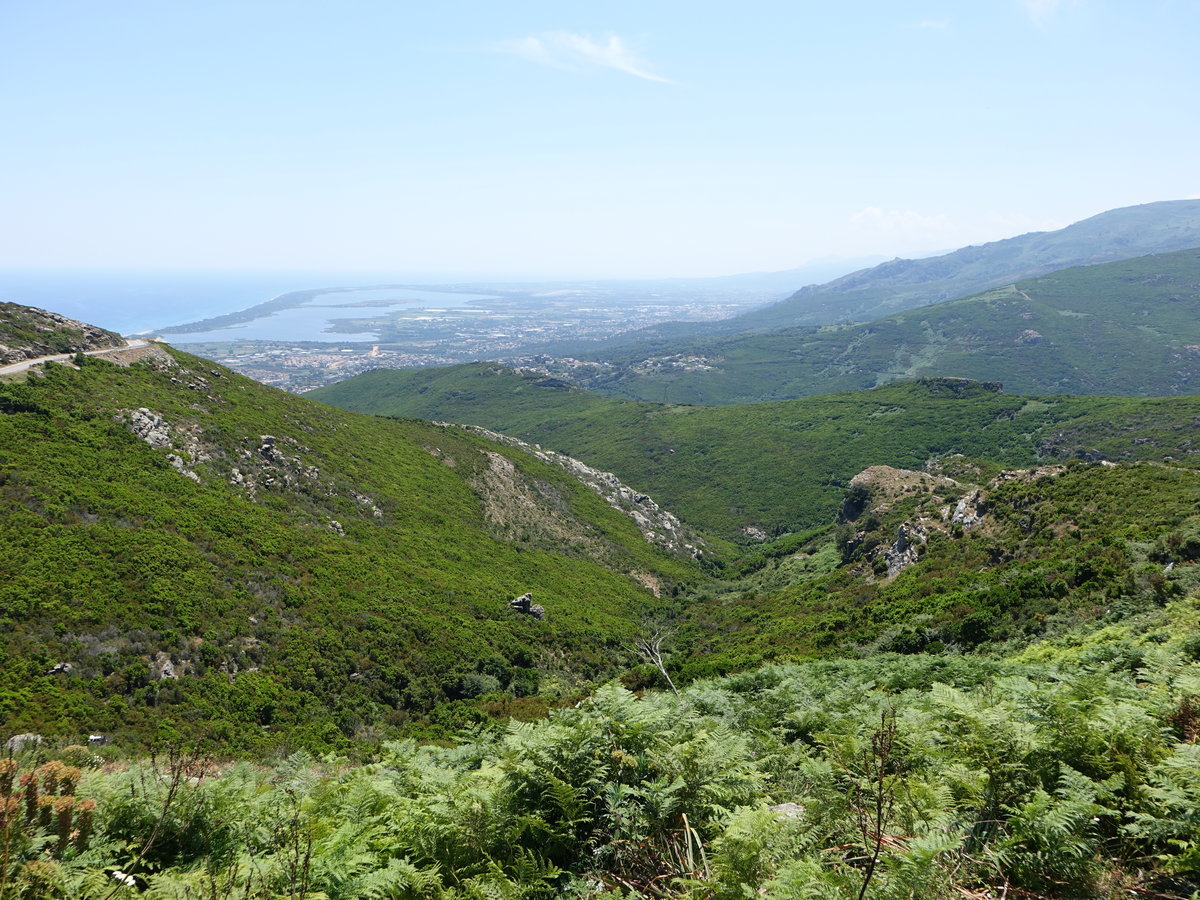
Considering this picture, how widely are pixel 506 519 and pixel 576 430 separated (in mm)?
87631

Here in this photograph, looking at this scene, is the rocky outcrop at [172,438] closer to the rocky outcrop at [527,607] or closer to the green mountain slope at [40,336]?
the green mountain slope at [40,336]

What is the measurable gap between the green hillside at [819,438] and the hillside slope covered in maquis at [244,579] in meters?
49.9

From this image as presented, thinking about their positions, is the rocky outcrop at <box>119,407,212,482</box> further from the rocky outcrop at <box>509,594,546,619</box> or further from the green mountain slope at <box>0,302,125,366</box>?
the rocky outcrop at <box>509,594,546,619</box>

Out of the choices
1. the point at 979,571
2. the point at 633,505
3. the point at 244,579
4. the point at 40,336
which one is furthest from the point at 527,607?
the point at 40,336

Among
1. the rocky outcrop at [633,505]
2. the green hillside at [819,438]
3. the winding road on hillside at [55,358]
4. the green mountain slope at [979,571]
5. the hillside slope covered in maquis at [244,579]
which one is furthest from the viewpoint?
the green hillside at [819,438]

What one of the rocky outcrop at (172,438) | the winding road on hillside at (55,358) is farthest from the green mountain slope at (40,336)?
the rocky outcrop at (172,438)

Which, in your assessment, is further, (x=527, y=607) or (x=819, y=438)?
(x=819, y=438)

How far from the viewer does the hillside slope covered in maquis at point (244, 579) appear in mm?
19969

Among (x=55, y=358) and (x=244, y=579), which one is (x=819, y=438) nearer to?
(x=244, y=579)

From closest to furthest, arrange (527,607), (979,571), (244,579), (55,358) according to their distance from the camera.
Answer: (244,579) < (979,571) < (527,607) < (55,358)

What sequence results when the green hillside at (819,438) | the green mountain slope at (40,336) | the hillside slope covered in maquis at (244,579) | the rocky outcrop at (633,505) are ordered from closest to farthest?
the hillside slope covered in maquis at (244,579) < the green mountain slope at (40,336) < the rocky outcrop at (633,505) < the green hillside at (819,438)

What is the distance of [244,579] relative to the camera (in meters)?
28.0

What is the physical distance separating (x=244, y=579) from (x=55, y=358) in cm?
2926

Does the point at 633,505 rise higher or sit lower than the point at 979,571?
lower
